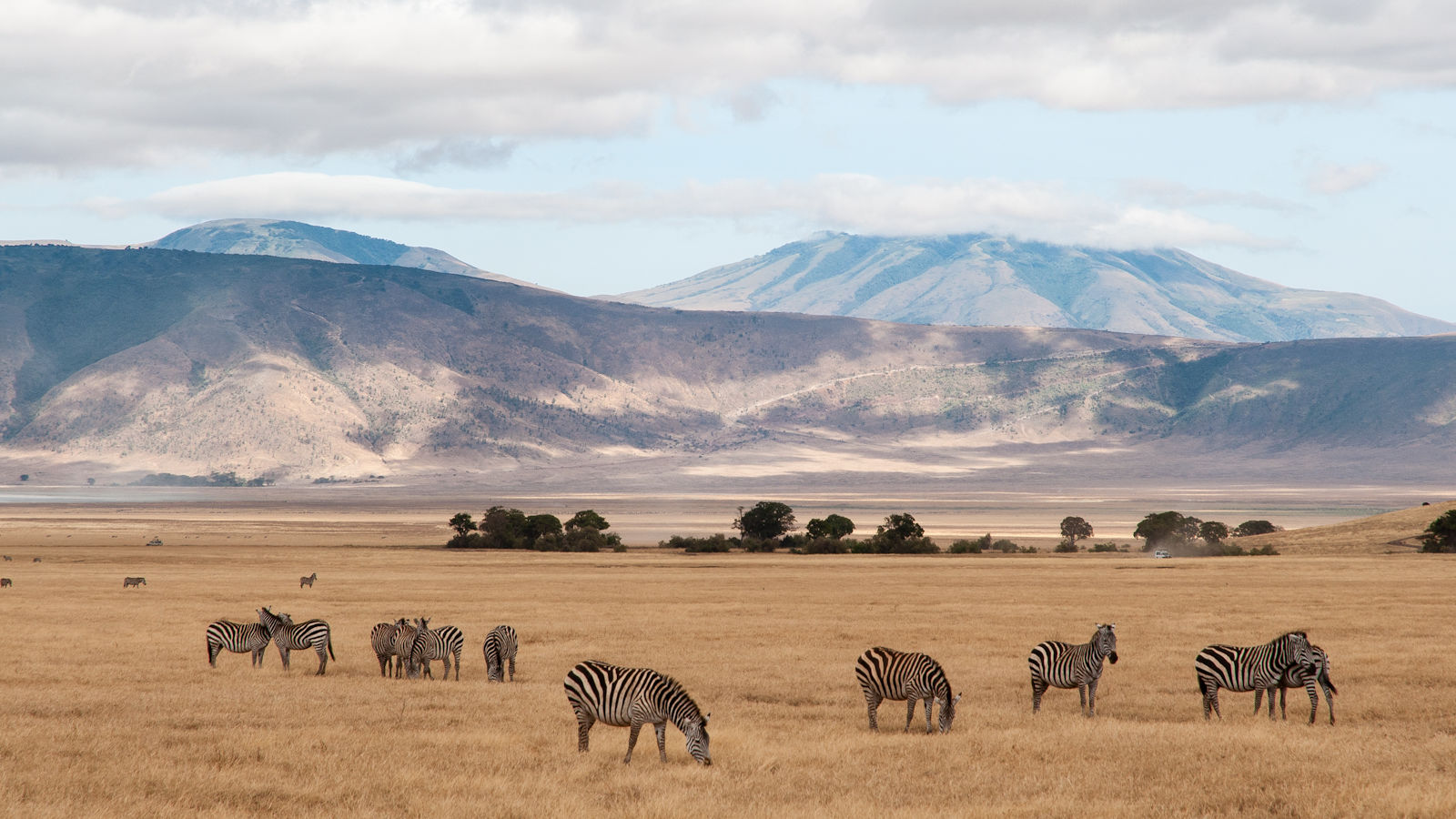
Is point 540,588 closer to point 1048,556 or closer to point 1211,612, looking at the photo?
point 1211,612

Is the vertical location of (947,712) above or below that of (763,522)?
below

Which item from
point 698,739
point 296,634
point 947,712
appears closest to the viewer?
point 698,739

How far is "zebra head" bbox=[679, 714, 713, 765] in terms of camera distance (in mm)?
17641

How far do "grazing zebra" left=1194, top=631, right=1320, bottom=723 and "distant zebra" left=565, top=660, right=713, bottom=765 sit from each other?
9833 millimetres

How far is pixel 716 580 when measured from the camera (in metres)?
61.4

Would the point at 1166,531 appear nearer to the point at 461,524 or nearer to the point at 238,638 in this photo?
the point at 461,524

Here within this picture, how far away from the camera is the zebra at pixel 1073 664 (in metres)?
22.7

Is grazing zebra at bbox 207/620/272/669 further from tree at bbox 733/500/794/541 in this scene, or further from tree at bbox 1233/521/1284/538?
tree at bbox 1233/521/1284/538

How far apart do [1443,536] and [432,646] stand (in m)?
70.6

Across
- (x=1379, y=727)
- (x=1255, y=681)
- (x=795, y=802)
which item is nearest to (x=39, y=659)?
(x=795, y=802)

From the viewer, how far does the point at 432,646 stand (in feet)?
91.7

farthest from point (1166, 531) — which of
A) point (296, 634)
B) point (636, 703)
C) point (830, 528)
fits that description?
point (636, 703)

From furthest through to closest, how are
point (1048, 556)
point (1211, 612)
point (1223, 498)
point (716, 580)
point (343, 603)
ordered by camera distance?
point (1223, 498) < point (1048, 556) < point (716, 580) < point (343, 603) < point (1211, 612)

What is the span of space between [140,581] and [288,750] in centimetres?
4155
